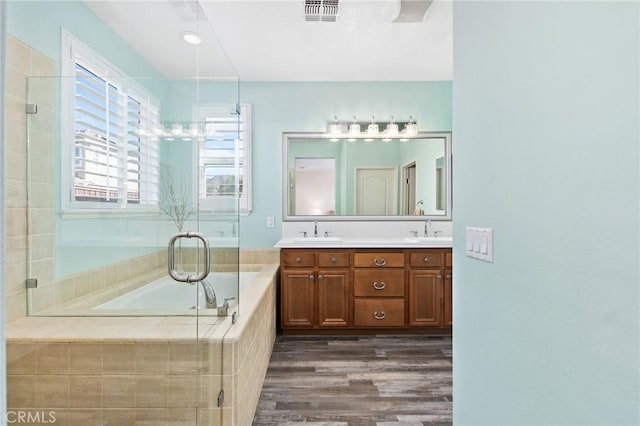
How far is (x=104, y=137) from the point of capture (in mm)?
1902

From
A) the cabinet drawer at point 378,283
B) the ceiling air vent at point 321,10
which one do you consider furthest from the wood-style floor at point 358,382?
the ceiling air vent at point 321,10

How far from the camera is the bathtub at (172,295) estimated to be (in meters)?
1.77

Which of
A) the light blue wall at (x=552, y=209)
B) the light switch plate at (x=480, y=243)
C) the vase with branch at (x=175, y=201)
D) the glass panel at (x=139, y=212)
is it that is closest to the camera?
the light blue wall at (x=552, y=209)

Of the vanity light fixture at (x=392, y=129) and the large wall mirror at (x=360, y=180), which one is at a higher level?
the vanity light fixture at (x=392, y=129)

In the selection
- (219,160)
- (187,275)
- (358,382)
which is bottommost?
(358,382)

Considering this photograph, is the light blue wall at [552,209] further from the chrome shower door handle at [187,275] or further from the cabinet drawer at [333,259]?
the cabinet drawer at [333,259]

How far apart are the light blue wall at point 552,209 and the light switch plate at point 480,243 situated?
0.03 m

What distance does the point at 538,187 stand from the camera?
2.75 ft

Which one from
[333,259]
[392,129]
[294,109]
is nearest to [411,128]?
[392,129]

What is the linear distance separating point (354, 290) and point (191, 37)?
242 cm

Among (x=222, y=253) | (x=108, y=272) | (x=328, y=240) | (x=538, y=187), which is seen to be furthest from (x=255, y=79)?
(x=538, y=187)

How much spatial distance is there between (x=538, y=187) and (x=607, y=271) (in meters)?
0.26

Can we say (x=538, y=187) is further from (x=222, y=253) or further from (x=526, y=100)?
(x=222, y=253)

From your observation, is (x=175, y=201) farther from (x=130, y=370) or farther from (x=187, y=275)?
(x=130, y=370)
